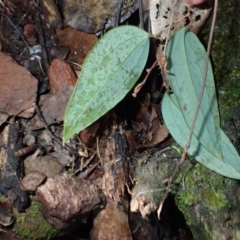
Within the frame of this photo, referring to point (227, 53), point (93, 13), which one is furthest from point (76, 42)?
point (227, 53)

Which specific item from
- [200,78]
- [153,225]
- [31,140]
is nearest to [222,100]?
[200,78]

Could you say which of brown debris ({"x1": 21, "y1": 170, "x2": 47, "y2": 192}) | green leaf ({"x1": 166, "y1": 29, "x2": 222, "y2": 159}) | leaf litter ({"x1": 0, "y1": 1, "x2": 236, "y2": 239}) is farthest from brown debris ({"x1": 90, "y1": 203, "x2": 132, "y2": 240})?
green leaf ({"x1": 166, "y1": 29, "x2": 222, "y2": 159})

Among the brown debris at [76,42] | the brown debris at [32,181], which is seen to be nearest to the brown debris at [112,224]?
the brown debris at [32,181]

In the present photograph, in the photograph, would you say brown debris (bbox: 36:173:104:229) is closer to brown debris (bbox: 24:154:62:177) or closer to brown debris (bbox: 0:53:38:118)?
brown debris (bbox: 24:154:62:177)

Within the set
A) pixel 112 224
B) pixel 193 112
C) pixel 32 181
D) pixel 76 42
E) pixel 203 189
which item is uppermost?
pixel 76 42

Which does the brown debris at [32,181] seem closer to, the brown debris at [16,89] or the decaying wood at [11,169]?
the decaying wood at [11,169]

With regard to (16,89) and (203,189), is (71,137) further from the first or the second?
(203,189)
